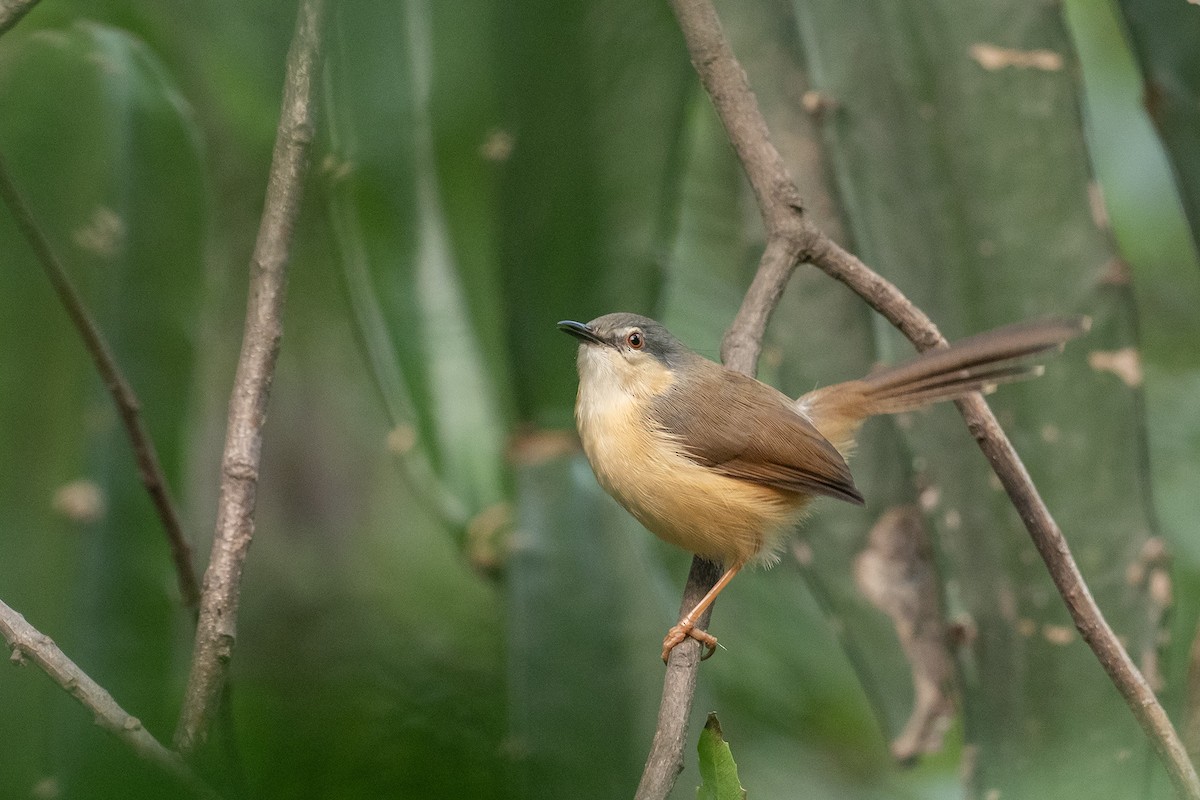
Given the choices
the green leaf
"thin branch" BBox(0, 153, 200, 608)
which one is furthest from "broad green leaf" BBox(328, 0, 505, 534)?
the green leaf

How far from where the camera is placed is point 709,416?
1.90m

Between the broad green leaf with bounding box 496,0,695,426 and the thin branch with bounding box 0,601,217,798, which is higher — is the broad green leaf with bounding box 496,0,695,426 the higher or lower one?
the higher one

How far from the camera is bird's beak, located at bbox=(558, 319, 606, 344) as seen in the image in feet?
5.98

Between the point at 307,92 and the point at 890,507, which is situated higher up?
the point at 307,92

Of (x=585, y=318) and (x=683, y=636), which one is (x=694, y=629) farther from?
(x=585, y=318)

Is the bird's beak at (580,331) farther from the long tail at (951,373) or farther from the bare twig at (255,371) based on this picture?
the bare twig at (255,371)

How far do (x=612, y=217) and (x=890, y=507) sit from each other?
0.92 metres

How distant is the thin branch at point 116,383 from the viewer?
1.39 metres

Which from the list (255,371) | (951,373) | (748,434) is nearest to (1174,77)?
(951,373)

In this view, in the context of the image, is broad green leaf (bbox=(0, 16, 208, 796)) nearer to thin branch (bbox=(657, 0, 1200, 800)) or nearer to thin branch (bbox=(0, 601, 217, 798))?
thin branch (bbox=(0, 601, 217, 798))

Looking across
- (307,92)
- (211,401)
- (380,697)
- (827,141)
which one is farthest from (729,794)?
(211,401)

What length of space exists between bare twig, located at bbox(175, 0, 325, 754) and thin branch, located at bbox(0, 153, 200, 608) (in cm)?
36

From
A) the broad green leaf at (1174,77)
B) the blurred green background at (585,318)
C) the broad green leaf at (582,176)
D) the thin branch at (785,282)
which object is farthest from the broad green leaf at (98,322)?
the broad green leaf at (1174,77)

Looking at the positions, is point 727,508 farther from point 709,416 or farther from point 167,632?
point 167,632
